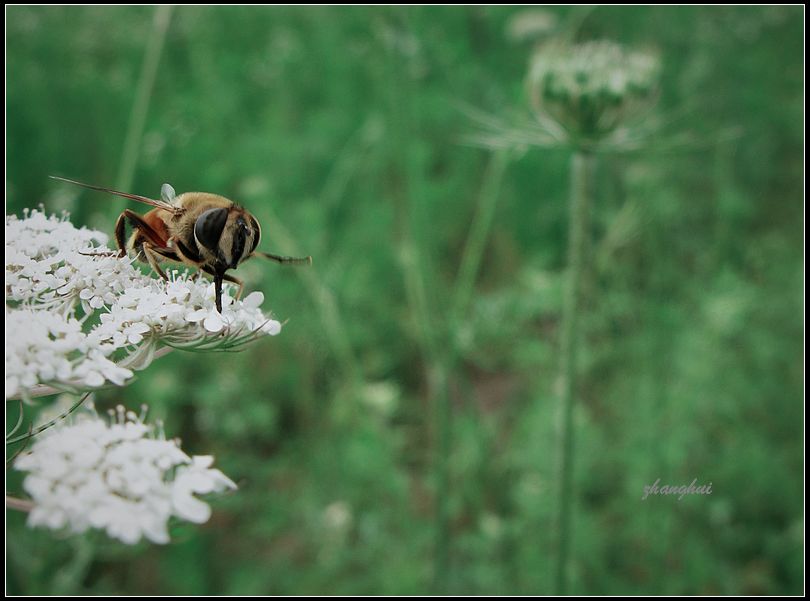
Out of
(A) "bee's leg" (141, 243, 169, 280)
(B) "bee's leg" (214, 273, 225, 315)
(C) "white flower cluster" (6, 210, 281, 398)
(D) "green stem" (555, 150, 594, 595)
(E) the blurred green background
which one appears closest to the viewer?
(C) "white flower cluster" (6, 210, 281, 398)

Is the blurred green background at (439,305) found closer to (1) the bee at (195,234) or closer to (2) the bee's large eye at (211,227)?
(1) the bee at (195,234)

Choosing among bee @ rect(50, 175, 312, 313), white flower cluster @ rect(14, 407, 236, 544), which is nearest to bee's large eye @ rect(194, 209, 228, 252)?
bee @ rect(50, 175, 312, 313)

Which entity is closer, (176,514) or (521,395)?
(176,514)

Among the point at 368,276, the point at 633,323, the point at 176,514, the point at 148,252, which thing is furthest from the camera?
the point at 368,276

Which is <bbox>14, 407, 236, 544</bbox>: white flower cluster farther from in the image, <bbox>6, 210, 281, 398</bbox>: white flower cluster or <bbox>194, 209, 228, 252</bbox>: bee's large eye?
<bbox>194, 209, 228, 252</bbox>: bee's large eye

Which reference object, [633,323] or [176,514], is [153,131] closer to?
[633,323]

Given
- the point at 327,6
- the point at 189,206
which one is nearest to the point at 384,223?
the point at 327,6

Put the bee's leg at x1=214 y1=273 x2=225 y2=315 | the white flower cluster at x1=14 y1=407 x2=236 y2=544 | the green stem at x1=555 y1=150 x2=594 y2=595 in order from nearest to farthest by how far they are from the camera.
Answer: the white flower cluster at x1=14 y1=407 x2=236 y2=544 → the bee's leg at x1=214 y1=273 x2=225 y2=315 → the green stem at x1=555 y1=150 x2=594 y2=595

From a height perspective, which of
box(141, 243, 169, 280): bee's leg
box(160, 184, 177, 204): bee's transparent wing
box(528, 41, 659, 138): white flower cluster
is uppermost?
box(528, 41, 659, 138): white flower cluster
